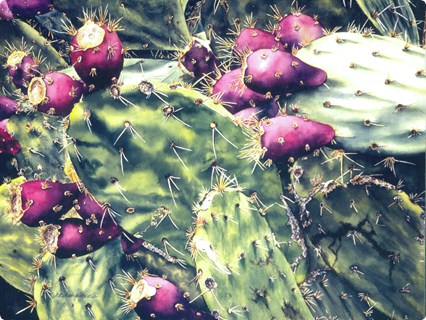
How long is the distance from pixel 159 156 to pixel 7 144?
0.50m

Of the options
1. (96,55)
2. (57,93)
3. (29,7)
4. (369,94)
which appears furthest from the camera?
(29,7)

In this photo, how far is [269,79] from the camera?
Result: 121 centimetres

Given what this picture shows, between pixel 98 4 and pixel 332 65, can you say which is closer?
pixel 332 65

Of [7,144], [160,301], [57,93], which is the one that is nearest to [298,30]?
[57,93]

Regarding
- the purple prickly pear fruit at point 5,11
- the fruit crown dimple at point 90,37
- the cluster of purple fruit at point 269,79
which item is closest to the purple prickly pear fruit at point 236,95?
the cluster of purple fruit at point 269,79

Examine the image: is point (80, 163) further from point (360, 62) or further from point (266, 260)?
point (360, 62)

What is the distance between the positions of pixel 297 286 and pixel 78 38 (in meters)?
0.71

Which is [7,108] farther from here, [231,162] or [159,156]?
[231,162]

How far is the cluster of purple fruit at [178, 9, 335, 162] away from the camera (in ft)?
3.89

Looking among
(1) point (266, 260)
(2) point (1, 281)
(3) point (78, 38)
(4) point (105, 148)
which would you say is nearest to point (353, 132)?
A: (1) point (266, 260)

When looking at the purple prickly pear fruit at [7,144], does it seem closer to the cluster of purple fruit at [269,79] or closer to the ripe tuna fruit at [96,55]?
the ripe tuna fruit at [96,55]

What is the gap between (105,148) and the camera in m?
1.20

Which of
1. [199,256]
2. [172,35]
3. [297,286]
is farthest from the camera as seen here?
[172,35]

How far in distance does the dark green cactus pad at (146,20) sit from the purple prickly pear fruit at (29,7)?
0.17 feet
